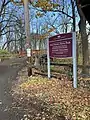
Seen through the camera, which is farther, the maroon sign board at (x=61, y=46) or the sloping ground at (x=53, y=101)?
the maroon sign board at (x=61, y=46)

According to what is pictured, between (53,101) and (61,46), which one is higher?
(61,46)

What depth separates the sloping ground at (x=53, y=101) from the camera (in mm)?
7438

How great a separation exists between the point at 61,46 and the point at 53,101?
4.44 meters

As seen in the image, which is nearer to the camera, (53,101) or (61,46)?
(53,101)

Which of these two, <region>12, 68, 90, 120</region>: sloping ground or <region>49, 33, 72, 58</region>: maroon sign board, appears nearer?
<region>12, 68, 90, 120</region>: sloping ground

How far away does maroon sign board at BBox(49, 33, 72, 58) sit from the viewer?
12.3 meters

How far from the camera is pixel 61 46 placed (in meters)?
13.0

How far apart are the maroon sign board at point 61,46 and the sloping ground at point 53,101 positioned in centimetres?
137

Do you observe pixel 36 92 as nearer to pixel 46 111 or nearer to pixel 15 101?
pixel 15 101

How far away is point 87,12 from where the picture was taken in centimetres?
799

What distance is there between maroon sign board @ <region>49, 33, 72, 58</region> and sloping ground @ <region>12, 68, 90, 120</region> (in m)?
1.37

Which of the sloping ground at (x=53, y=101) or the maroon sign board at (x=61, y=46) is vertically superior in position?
the maroon sign board at (x=61, y=46)

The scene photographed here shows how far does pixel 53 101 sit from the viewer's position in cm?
902

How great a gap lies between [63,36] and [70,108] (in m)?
5.38
